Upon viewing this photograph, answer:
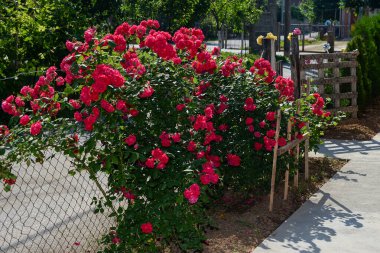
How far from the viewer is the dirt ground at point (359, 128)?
10.8 metres

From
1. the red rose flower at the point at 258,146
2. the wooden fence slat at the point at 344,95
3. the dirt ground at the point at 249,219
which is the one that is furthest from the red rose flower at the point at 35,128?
the wooden fence slat at the point at 344,95

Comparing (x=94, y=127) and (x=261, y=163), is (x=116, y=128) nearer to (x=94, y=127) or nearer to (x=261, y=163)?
(x=94, y=127)

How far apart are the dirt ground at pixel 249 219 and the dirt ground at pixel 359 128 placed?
9.80 ft

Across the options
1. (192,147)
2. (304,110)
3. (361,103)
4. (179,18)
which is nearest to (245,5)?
(179,18)

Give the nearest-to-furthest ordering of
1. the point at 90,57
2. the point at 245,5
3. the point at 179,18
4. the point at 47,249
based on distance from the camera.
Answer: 1. the point at 90,57
2. the point at 47,249
3. the point at 179,18
4. the point at 245,5

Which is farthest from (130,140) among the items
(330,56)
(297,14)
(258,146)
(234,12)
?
(297,14)

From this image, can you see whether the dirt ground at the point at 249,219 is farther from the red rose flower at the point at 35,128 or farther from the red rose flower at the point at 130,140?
the red rose flower at the point at 35,128

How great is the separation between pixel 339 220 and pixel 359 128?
531 centimetres

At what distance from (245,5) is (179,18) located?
623 inches

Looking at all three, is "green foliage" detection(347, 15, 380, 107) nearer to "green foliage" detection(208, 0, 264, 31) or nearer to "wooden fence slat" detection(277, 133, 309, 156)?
"wooden fence slat" detection(277, 133, 309, 156)

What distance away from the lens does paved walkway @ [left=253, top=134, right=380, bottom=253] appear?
570 centimetres

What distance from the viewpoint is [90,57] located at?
4520 millimetres

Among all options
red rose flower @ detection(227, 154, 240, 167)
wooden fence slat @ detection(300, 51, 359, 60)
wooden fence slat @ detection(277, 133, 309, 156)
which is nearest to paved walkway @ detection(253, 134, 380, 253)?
wooden fence slat @ detection(277, 133, 309, 156)

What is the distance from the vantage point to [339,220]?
21.1 feet
